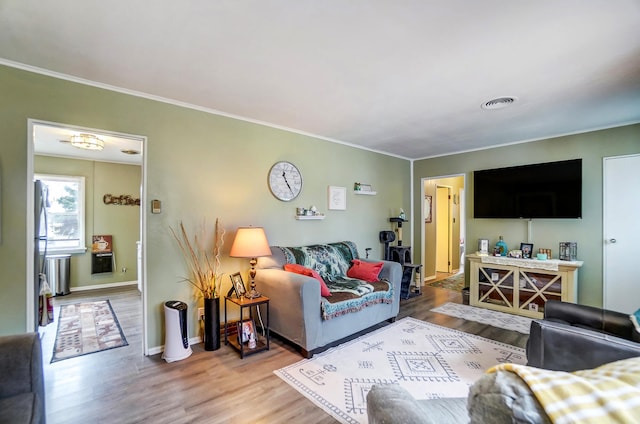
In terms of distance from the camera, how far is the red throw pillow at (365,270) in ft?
12.0

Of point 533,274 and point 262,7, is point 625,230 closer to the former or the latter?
point 533,274

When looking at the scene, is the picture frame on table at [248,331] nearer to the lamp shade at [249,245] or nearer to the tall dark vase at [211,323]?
the tall dark vase at [211,323]

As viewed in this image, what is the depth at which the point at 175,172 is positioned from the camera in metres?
3.00

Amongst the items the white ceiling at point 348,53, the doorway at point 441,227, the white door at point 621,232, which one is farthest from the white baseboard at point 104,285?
the white door at point 621,232

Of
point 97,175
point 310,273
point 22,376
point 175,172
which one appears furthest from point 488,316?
point 97,175

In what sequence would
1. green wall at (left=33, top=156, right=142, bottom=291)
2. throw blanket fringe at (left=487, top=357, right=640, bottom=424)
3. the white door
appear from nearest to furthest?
1. throw blanket fringe at (left=487, top=357, right=640, bottom=424)
2. the white door
3. green wall at (left=33, top=156, right=142, bottom=291)

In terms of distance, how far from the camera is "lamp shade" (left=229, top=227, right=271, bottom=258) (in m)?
2.93

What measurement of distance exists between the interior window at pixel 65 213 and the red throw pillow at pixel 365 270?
16.4 feet

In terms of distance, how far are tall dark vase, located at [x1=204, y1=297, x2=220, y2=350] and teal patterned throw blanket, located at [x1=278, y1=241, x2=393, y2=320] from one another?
0.95m

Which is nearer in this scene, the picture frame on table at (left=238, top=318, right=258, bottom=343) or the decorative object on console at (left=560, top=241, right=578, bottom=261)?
the picture frame on table at (left=238, top=318, right=258, bottom=343)

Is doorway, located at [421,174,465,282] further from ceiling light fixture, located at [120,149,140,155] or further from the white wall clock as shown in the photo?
ceiling light fixture, located at [120,149,140,155]

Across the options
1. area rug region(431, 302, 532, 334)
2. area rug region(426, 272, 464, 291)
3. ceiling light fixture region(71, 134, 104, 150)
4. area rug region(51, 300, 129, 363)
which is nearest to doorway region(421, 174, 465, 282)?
area rug region(426, 272, 464, 291)

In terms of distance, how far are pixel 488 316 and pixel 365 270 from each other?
6.08 feet

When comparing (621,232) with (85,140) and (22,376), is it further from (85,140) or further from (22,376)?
(85,140)
